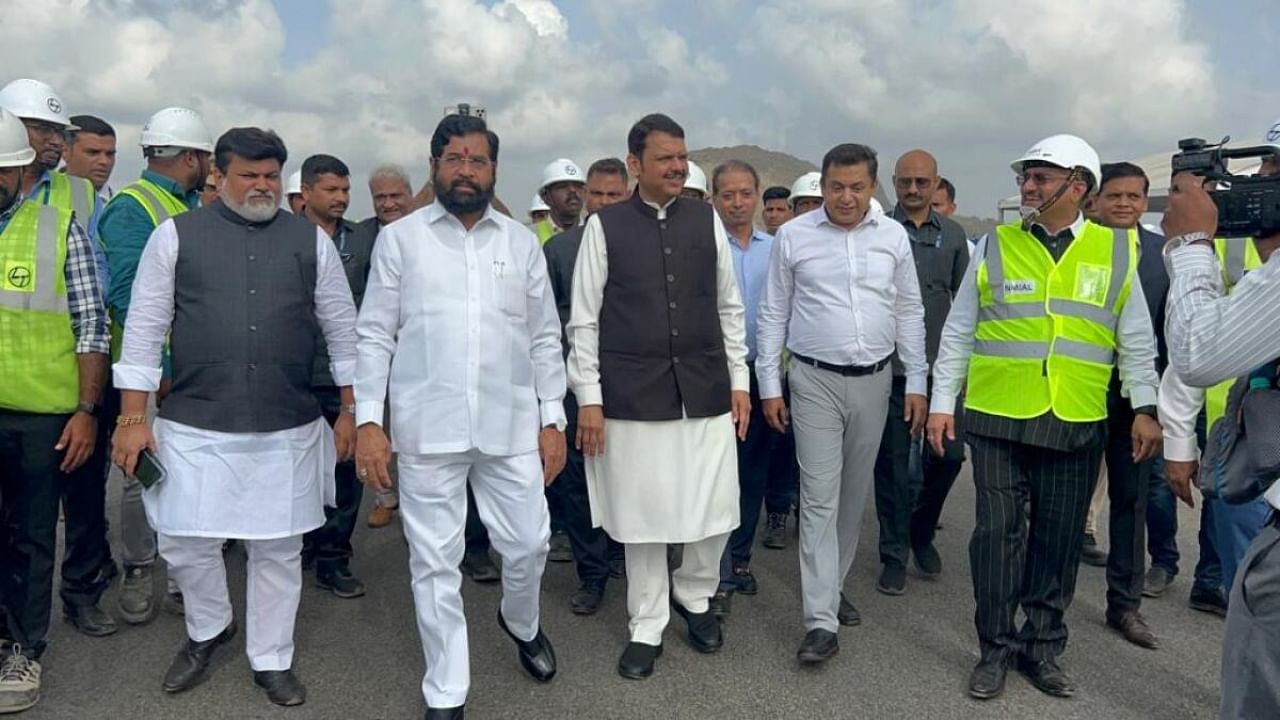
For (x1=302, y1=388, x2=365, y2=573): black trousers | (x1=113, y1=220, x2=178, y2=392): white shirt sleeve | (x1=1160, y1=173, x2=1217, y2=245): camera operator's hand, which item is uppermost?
(x1=1160, y1=173, x2=1217, y2=245): camera operator's hand

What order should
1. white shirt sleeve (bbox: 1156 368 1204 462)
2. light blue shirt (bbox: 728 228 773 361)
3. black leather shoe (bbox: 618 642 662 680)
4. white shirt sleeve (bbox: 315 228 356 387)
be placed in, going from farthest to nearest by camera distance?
light blue shirt (bbox: 728 228 773 361), black leather shoe (bbox: 618 642 662 680), white shirt sleeve (bbox: 315 228 356 387), white shirt sleeve (bbox: 1156 368 1204 462)

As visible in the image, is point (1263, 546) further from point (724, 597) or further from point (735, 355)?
point (724, 597)

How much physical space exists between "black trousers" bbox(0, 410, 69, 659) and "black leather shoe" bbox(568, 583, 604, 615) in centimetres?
220

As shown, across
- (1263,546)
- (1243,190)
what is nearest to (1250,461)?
(1263,546)

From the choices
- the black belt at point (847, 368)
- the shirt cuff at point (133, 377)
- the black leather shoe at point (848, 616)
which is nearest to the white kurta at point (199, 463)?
the shirt cuff at point (133, 377)

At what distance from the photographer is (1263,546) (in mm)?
1976

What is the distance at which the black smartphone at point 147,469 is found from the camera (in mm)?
3311

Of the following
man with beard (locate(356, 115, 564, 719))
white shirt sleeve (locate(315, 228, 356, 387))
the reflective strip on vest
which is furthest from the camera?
white shirt sleeve (locate(315, 228, 356, 387))

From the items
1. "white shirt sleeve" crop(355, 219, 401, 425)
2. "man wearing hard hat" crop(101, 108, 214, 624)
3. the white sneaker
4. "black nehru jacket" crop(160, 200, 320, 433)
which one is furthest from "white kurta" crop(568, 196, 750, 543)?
the white sneaker

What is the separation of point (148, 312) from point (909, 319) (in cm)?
313

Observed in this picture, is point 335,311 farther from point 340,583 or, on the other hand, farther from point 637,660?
point 637,660

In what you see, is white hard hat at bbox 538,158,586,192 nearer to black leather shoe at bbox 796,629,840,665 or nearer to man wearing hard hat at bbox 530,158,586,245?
man wearing hard hat at bbox 530,158,586,245

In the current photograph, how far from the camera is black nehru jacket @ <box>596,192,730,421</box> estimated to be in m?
3.72

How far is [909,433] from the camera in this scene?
15.8 feet
